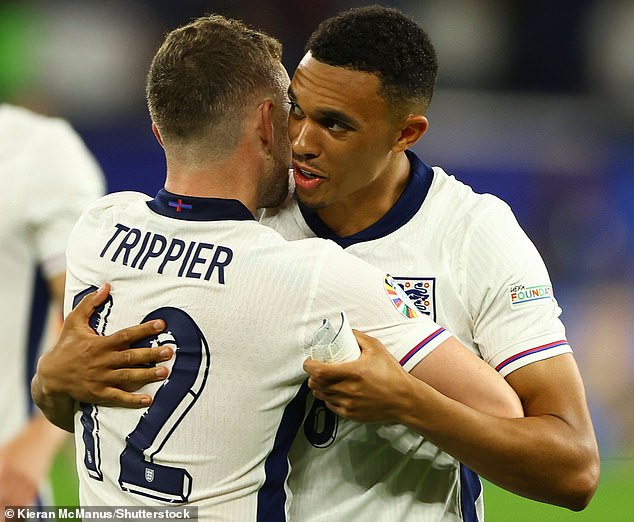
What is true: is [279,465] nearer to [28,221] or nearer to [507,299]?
[507,299]

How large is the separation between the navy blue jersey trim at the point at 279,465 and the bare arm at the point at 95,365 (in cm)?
26

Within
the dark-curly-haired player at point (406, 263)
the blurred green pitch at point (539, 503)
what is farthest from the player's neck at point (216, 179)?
the blurred green pitch at point (539, 503)

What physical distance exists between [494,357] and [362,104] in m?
0.63

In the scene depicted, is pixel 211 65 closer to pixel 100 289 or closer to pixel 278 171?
pixel 278 171

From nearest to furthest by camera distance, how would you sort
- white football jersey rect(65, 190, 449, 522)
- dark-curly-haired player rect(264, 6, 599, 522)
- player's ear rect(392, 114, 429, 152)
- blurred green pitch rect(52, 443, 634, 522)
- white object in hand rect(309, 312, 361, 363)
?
white object in hand rect(309, 312, 361, 363), white football jersey rect(65, 190, 449, 522), dark-curly-haired player rect(264, 6, 599, 522), player's ear rect(392, 114, 429, 152), blurred green pitch rect(52, 443, 634, 522)

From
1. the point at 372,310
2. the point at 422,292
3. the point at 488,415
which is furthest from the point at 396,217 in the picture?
the point at 488,415

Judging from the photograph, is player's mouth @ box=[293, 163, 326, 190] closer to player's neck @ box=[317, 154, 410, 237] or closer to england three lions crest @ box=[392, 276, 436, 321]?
player's neck @ box=[317, 154, 410, 237]

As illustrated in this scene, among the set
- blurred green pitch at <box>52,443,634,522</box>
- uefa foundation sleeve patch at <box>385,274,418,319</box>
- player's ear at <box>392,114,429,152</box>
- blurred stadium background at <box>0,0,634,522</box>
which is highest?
player's ear at <box>392,114,429,152</box>

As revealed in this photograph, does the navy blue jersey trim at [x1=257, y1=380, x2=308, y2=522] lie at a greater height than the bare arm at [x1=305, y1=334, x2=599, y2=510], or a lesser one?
lesser

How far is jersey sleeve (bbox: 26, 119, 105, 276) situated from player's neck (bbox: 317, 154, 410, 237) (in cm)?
148

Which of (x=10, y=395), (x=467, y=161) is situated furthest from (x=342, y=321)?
(x=467, y=161)

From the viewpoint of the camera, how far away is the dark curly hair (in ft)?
6.93

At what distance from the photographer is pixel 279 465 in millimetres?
1887

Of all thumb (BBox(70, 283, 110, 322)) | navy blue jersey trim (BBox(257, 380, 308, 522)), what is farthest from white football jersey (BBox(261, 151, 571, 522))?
thumb (BBox(70, 283, 110, 322))
